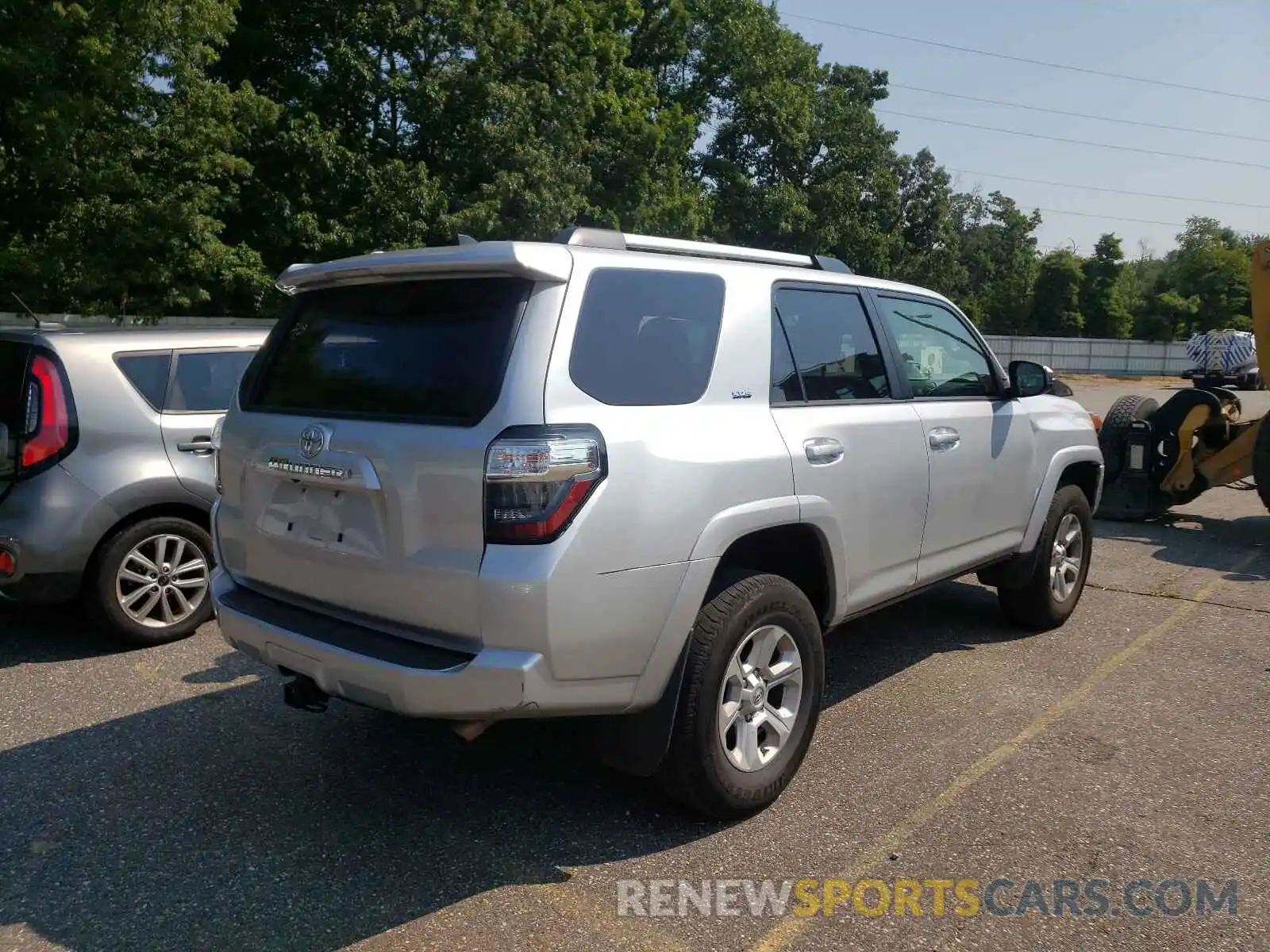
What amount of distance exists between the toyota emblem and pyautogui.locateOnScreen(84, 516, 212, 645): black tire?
2227 millimetres

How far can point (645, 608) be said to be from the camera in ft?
10.2

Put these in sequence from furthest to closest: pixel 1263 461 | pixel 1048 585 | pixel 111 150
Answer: pixel 111 150 < pixel 1263 461 < pixel 1048 585

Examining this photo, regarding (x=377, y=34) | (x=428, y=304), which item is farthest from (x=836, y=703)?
(x=377, y=34)

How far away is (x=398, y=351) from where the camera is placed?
3.34 meters

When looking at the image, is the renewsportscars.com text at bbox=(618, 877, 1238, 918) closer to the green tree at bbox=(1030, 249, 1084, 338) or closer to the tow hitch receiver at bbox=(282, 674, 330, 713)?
the tow hitch receiver at bbox=(282, 674, 330, 713)

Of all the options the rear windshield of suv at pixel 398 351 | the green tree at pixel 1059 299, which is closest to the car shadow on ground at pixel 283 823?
the rear windshield of suv at pixel 398 351

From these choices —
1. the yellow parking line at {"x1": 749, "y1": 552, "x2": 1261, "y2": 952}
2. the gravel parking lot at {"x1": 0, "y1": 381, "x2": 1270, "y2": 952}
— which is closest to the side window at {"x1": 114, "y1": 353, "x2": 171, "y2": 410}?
the gravel parking lot at {"x1": 0, "y1": 381, "x2": 1270, "y2": 952}

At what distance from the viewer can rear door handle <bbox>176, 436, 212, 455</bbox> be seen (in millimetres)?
5523

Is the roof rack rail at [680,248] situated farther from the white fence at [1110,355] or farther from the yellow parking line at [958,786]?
the white fence at [1110,355]

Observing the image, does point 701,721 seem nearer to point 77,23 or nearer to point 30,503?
point 30,503

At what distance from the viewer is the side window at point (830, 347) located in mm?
3967

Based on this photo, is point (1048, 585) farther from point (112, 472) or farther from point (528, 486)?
point (112, 472)

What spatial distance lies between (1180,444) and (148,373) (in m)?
8.48

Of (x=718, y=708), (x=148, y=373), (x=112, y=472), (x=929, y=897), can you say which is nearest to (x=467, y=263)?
(x=718, y=708)
